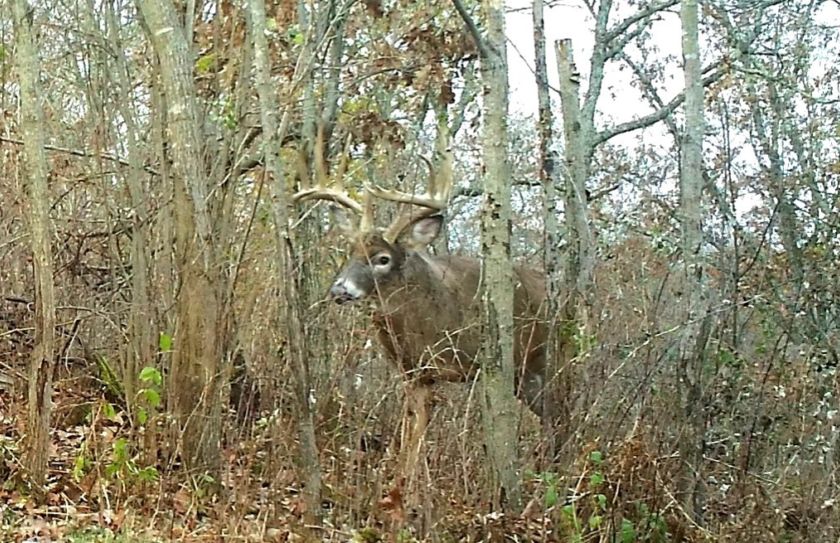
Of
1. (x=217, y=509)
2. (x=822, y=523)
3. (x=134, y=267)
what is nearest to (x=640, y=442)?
(x=822, y=523)

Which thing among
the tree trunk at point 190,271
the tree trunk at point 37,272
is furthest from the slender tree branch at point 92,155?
the tree trunk at point 37,272

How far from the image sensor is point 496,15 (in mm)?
7023

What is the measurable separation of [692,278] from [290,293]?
2890mm

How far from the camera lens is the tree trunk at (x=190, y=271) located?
7.41 meters

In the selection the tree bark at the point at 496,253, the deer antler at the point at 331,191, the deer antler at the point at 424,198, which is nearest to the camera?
the tree bark at the point at 496,253

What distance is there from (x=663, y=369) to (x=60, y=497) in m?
3.72

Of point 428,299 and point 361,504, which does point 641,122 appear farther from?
point 361,504

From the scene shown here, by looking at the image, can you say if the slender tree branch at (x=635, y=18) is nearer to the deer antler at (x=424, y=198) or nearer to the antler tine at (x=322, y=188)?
the deer antler at (x=424, y=198)

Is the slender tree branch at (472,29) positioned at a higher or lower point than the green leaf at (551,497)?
higher

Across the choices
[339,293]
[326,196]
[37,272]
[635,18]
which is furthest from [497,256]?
[635,18]

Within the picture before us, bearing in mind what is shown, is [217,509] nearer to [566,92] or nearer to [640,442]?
[640,442]

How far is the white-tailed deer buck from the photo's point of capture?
8.46 m

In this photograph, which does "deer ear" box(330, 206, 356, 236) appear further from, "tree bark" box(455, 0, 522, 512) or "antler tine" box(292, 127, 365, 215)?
"tree bark" box(455, 0, 522, 512)

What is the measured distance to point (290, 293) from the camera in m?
6.38
